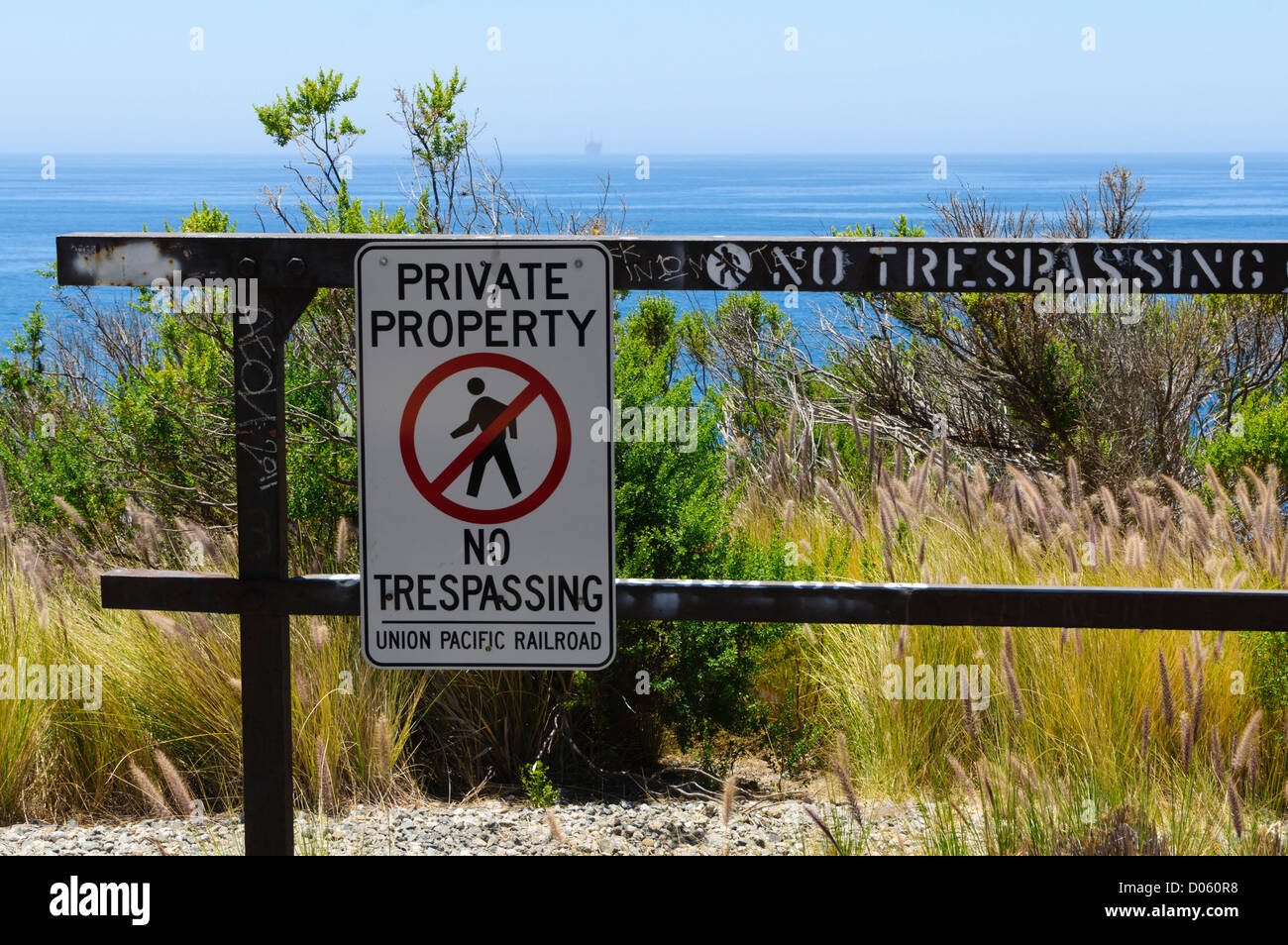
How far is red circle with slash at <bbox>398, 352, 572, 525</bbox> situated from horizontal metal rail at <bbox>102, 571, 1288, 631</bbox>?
28cm

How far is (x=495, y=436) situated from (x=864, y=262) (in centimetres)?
87

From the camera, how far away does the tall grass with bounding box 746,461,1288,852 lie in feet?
10.6

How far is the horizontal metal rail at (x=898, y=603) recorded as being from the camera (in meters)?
2.79

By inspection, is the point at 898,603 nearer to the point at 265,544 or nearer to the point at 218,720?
the point at 265,544

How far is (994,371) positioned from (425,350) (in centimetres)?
627

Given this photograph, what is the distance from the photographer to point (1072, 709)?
3.84 m

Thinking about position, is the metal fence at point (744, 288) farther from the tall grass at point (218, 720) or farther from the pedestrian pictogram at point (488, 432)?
the tall grass at point (218, 720)

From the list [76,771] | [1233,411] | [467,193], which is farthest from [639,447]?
[1233,411]

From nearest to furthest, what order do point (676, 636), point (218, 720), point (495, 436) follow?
point (495, 436), point (218, 720), point (676, 636)

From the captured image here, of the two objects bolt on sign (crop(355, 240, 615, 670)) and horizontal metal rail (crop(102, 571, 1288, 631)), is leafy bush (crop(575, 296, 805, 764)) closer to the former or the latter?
horizontal metal rail (crop(102, 571, 1288, 631))

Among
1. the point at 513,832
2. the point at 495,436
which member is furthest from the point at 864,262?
the point at 513,832

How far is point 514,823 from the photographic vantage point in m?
3.90

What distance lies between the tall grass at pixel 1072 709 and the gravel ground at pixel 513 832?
0.98ft

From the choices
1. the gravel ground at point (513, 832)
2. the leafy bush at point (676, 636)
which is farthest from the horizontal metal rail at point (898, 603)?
the leafy bush at point (676, 636)
